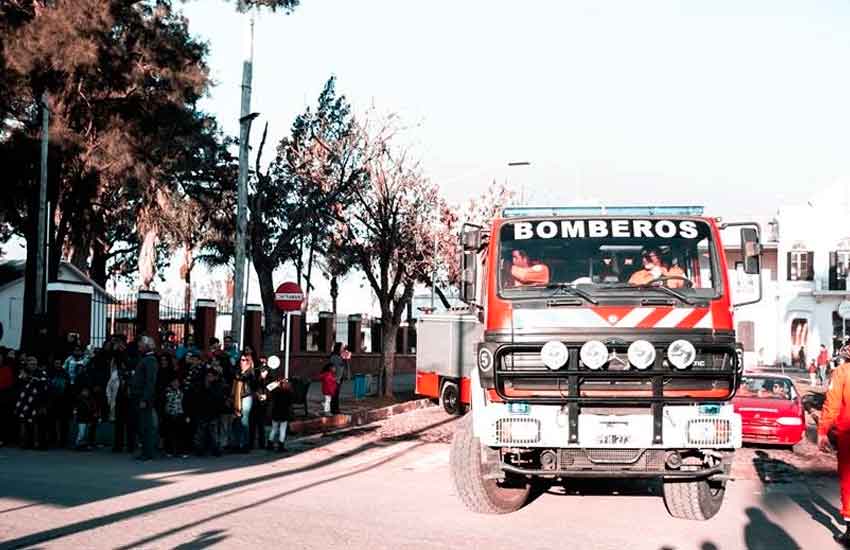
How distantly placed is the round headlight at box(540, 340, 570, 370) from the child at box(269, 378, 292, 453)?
26.7ft

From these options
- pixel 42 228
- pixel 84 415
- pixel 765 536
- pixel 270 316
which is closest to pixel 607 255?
pixel 765 536

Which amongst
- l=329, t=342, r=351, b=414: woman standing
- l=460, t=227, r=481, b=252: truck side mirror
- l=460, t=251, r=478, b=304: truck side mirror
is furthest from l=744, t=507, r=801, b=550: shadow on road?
l=329, t=342, r=351, b=414: woman standing

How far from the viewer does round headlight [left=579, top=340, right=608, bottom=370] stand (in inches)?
393

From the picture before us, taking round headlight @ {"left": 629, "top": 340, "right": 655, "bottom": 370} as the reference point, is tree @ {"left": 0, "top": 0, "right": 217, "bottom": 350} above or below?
above

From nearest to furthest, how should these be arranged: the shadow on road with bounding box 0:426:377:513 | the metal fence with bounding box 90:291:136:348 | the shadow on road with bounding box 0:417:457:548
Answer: the shadow on road with bounding box 0:417:457:548 < the shadow on road with bounding box 0:426:377:513 < the metal fence with bounding box 90:291:136:348

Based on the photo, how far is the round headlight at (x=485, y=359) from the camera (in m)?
10.3

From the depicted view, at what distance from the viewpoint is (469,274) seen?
11023 mm

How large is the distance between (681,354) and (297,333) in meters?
28.4

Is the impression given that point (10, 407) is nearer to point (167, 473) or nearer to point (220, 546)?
point (167, 473)

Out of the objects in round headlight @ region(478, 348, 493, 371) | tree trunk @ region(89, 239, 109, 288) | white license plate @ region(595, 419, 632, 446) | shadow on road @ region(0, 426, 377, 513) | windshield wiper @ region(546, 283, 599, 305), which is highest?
tree trunk @ region(89, 239, 109, 288)

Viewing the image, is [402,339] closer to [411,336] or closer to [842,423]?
[411,336]

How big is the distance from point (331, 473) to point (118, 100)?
1582 cm

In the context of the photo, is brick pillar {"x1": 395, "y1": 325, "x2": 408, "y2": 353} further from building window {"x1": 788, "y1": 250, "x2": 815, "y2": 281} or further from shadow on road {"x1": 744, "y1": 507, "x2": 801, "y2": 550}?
shadow on road {"x1": 744, "y1": 507, "x2": 801, "y2": 550}

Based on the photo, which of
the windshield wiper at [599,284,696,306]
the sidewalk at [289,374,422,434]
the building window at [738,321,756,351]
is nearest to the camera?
the windshield wiper at [599,284,696,306]
